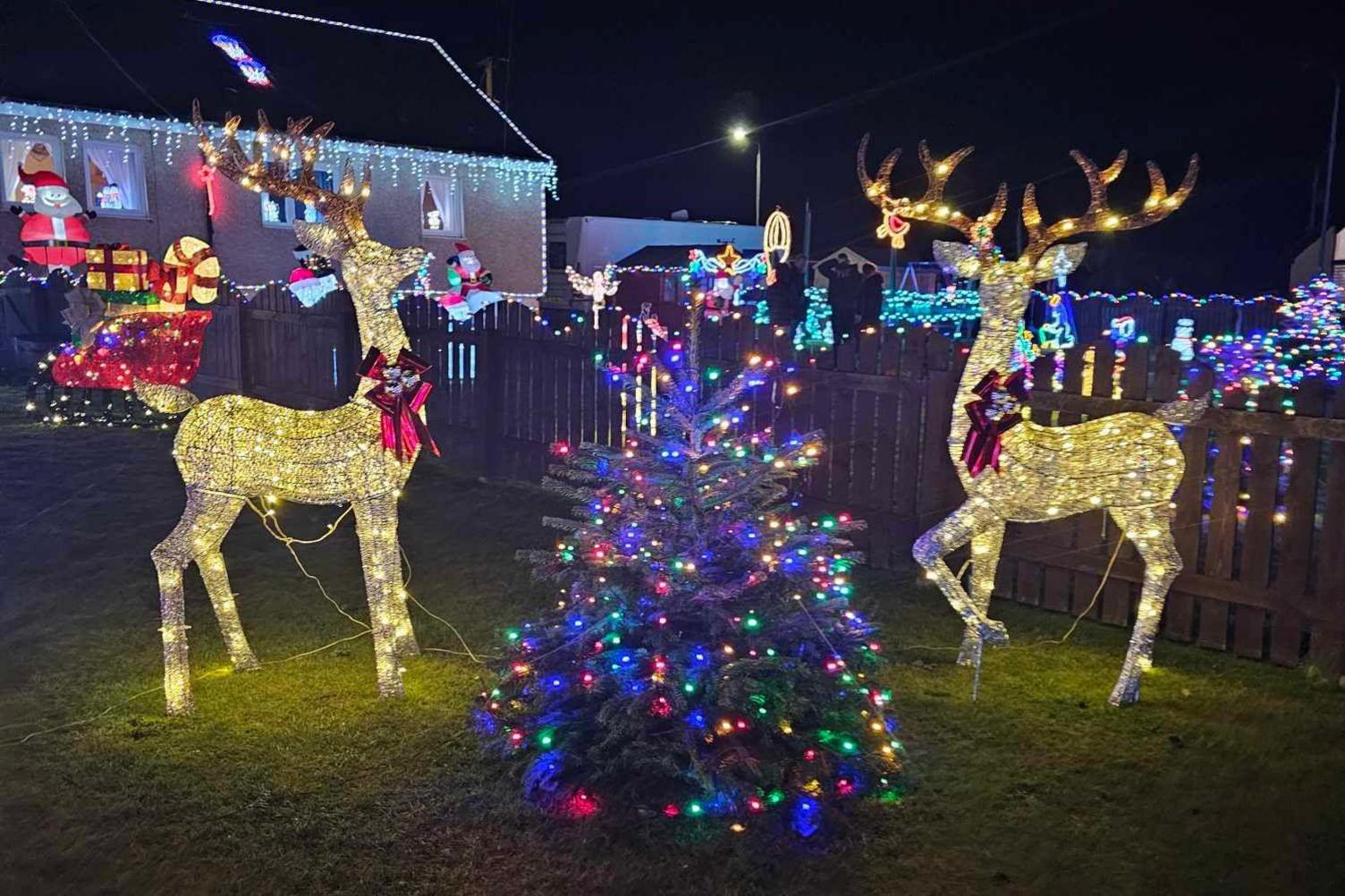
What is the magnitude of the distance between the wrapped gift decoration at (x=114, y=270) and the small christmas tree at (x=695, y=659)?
11.9 metres

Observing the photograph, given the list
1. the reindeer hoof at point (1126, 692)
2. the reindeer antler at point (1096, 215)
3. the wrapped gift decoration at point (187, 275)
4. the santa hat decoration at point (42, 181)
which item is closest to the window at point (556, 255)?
the santa hat decoration at point (42, 181)

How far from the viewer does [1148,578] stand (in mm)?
5148

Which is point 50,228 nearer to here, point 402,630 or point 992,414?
point 402,630

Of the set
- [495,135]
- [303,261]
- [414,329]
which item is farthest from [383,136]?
[414,329]

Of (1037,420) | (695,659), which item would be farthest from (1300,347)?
(695,659)

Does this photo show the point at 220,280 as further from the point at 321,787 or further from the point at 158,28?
the point at 321,787

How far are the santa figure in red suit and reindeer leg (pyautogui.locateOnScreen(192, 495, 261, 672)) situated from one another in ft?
39.7

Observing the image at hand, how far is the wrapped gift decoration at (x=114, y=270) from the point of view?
13641mm

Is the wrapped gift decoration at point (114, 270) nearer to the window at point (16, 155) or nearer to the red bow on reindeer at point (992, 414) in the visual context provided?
the window at point (16, 155)

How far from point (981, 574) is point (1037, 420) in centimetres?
160

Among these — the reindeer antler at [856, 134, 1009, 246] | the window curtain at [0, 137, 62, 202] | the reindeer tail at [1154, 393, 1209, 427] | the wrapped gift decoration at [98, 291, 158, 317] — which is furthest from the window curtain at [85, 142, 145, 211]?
the reindeer tail at [1154, 393, 1209, 427]

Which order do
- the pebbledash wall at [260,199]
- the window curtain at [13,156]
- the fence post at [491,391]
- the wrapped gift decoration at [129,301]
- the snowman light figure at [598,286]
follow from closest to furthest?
1. the fence post at [491,391]
2. the wrapped gift decoration at [129,301]
3. the window curtain at [13,156]
4. the pebbledash wall at [260,199]
5. the snowman light figure at [598,286]

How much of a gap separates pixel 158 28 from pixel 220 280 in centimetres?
942

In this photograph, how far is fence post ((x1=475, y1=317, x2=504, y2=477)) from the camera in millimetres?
10578
